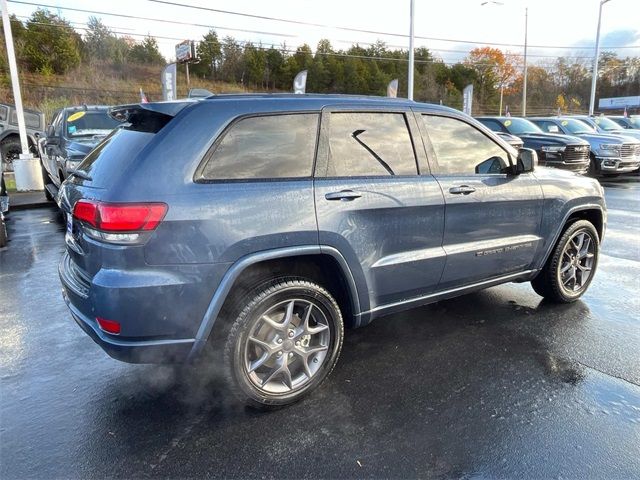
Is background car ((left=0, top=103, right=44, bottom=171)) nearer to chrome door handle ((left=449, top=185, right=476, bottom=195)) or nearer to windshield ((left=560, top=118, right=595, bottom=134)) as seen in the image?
chrome door handle ((left=449, top=185, right=476, bottom=195))

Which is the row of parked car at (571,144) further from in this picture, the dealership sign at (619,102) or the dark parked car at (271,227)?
the dealership sign at (619,102)

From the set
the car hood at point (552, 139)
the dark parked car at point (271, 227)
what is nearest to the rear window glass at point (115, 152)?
the dark parked car at point (271, 227)

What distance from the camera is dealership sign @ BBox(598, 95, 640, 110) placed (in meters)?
70.1

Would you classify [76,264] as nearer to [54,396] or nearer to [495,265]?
[54,396]

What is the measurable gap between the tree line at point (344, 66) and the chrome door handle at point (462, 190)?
4248 centimetres

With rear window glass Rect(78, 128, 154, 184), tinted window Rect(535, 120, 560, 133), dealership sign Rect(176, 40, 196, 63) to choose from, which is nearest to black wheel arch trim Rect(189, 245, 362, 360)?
rear window glass Rect(78, 128, 154, 184)

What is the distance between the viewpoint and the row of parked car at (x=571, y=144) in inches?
509

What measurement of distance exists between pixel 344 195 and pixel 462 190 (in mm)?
1084

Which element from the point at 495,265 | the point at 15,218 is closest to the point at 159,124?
the point at 495,265

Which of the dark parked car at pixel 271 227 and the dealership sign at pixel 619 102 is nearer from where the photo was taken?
the dark parked car at pixel 271 227

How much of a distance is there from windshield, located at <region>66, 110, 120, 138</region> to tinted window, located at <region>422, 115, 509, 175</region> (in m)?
7.12

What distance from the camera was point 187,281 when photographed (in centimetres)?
255

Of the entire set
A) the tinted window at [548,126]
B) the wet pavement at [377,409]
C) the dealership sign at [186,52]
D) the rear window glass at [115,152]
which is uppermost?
the dealership sign at [186,52]

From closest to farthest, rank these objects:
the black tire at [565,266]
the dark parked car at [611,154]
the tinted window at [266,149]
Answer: the tinted window at [266,149] → the black tire at [565,266] → the dark parked car at [611,154]
